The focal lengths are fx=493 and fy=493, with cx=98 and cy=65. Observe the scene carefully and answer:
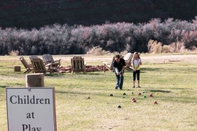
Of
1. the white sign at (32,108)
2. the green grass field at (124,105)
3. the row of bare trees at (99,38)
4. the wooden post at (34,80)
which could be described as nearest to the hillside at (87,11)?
the row of bare trees at (99,38)

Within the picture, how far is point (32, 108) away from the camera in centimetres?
483

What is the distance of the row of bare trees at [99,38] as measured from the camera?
4528cm

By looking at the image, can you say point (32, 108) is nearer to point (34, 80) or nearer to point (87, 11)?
point (34, 80)

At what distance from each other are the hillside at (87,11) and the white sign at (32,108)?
53.1m

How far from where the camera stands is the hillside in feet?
192

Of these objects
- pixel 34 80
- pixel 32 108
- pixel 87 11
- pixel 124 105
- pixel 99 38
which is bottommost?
pixel 124 105

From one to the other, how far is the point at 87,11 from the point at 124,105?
4875 cm

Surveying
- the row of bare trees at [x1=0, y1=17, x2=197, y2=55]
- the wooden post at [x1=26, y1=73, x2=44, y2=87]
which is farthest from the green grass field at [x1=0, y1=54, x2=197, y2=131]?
the row of bare trees at [x1=0, y1=17, x2=197, y2=55]

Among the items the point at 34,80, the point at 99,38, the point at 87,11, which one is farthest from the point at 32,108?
the point at 87,11

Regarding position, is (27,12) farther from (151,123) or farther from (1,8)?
(151,123)

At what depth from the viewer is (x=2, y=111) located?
11.7 meters

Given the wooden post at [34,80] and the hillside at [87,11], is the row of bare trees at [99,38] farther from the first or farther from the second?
the wooden post at [34,80]

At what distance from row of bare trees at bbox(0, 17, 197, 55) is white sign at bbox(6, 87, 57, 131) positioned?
1527 inches

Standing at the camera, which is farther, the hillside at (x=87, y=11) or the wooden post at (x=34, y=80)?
the hillside at (x=87, y=11)
